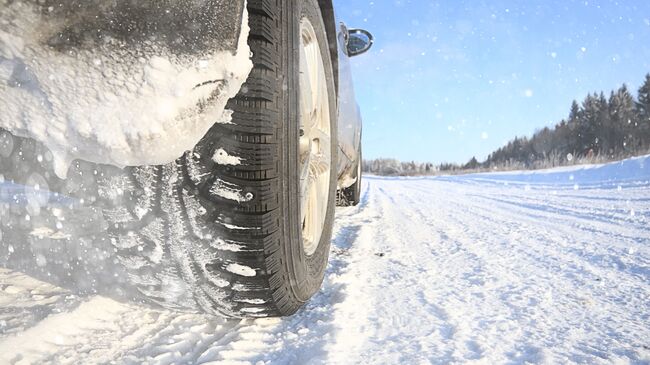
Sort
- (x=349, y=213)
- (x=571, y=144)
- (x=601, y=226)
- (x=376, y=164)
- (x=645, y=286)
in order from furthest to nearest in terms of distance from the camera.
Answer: (x=376, y=164)
(x=571, y=144)
(x=349, y=213)
(x=601, y=226)
(x=645, y=286)

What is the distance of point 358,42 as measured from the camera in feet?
10.3

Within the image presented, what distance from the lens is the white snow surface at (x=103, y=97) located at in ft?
2.35

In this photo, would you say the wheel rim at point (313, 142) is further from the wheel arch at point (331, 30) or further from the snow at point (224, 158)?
the snow at point (224, 158)

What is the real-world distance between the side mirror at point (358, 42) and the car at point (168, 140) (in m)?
1.89

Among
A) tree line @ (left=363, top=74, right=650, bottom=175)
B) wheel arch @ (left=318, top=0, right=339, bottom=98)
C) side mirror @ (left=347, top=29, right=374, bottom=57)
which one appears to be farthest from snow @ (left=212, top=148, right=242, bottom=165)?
tree line @ (left=363, top=74, right=650, bottom=175)

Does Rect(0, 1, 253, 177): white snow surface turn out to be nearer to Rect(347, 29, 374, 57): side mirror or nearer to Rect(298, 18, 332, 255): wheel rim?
Rect(298, 18, 332, 255): wheel rim

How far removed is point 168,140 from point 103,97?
14 centimetres

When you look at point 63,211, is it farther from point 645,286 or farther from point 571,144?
point 571,144

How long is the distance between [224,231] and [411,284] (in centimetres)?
100

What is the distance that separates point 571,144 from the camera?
56.2 metres

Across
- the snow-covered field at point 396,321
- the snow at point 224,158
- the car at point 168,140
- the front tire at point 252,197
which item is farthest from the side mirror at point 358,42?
the snow at point 224,158

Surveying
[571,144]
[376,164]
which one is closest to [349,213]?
[571,144]

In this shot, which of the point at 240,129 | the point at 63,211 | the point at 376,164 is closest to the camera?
the point at 240,129

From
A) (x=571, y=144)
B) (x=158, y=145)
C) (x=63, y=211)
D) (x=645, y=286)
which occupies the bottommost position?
(x=645, y=286)
